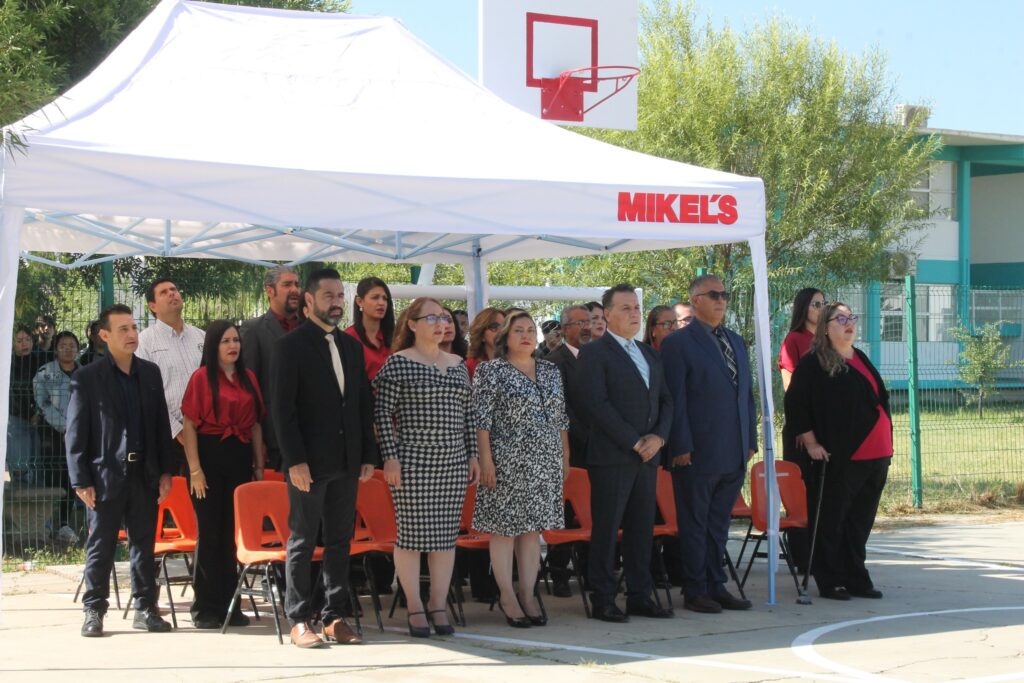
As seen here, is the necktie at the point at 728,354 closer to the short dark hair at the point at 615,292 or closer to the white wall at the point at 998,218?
the short dark hair at the point at 615,292

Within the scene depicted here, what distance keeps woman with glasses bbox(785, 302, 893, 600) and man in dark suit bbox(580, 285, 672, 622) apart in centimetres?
125

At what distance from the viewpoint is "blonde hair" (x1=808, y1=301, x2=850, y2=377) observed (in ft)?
28.8

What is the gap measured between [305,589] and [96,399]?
1.59 metres

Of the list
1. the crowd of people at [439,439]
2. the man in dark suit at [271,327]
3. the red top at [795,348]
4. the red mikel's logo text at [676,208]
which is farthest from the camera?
the red top at [795,348]

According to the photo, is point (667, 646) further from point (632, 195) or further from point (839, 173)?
point (839, 173)

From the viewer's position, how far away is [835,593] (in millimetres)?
8828

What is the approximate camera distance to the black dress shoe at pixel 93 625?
7.56 meters

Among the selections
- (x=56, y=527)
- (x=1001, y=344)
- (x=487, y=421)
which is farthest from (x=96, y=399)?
(x=1001, y=344)

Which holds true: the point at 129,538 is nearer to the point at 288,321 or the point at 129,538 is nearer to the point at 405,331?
the point at 288,321

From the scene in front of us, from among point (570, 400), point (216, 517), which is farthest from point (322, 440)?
point (570, 400)

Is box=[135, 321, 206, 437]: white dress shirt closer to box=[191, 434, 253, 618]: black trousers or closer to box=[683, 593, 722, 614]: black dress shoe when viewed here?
box=[191, 434, 253, 618]: black trousers

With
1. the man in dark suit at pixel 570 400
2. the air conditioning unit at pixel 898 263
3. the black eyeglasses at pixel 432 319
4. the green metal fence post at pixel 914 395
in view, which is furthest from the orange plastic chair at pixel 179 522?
the air conditioning unit at pixel 898 263

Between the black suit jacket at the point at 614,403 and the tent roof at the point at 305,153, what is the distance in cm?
73

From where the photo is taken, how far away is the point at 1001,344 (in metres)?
17.1
